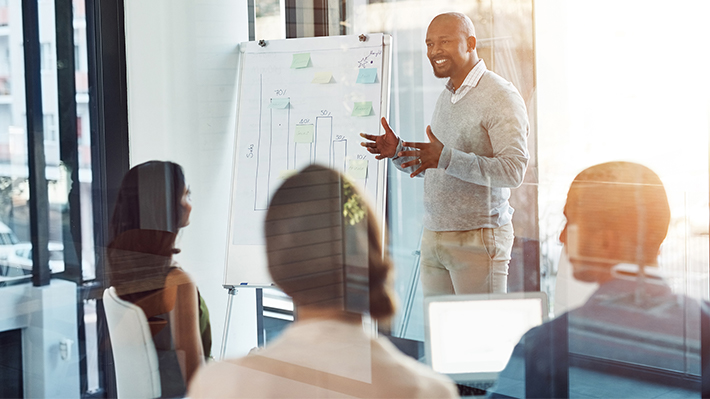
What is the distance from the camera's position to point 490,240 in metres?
1.74

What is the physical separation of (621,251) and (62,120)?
6.31 feet

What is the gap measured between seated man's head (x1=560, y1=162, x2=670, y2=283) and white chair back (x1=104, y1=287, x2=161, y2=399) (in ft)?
4.98

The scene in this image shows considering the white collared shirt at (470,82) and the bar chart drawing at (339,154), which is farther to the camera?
the bar chart drawing at (339,154)

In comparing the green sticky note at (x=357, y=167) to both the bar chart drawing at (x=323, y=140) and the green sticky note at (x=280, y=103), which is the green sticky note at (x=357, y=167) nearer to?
the bar chart drawing at (x=323, y=140)

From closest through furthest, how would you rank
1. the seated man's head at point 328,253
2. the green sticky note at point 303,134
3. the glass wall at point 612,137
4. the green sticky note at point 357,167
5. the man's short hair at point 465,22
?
the glass wall at point 612,137 → the seated man's head at point 328,253 → the man's short hair at point 465,22 → the green sticky note at point 357,167 → the green sticky note at point 303,134

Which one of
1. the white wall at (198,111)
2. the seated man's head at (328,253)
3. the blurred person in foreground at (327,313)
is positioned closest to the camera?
the blurred person in foreground at (327,313)

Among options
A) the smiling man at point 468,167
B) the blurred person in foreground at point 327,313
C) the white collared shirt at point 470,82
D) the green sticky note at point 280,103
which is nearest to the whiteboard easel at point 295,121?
the green sticky note at point 280,103

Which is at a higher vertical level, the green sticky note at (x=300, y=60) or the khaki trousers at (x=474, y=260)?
the green sticky note at (x=300, y=60)

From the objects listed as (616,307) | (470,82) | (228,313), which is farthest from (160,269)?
(616,307)

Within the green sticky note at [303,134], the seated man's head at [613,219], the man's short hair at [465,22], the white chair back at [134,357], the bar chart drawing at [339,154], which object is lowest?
the white chair back at [134,357]

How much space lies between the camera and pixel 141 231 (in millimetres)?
2324

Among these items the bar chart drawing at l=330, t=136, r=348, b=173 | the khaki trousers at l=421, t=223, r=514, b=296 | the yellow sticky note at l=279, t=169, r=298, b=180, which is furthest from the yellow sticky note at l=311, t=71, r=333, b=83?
the khaki trousers at l=421, t=223, r=514, b=296

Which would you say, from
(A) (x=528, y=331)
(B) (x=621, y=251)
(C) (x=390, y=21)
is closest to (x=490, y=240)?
(A) (x=528, y=331)

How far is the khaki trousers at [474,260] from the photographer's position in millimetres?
1703
